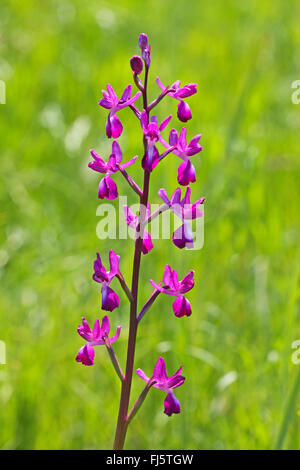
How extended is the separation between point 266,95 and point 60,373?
141 inches

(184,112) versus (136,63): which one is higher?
(136,63)

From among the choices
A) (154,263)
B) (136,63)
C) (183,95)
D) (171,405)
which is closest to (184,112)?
(183,95)

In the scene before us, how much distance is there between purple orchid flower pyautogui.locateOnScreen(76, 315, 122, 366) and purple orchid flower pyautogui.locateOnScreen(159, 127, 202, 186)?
41 cm

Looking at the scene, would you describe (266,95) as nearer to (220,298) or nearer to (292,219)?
(292,219)

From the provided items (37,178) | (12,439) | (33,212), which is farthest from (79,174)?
(12,439)

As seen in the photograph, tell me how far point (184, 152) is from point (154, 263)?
2341 mm

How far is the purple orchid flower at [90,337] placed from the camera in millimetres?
1713

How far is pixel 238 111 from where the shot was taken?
3023mm

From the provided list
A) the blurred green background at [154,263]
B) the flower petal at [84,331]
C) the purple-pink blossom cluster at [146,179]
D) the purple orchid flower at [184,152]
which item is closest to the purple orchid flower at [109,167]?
the purple-pink blossom cluster at [146,179]

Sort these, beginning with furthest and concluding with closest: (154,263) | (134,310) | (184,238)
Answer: (154,263) < (134,310) < (184,238)

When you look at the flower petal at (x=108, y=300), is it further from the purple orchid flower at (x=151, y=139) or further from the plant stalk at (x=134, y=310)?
the purple orchid flower at (x=151, y=139)

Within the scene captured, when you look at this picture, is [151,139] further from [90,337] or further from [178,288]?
[90,337]

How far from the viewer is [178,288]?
1.72 m

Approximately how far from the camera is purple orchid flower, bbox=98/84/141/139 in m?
1.59
